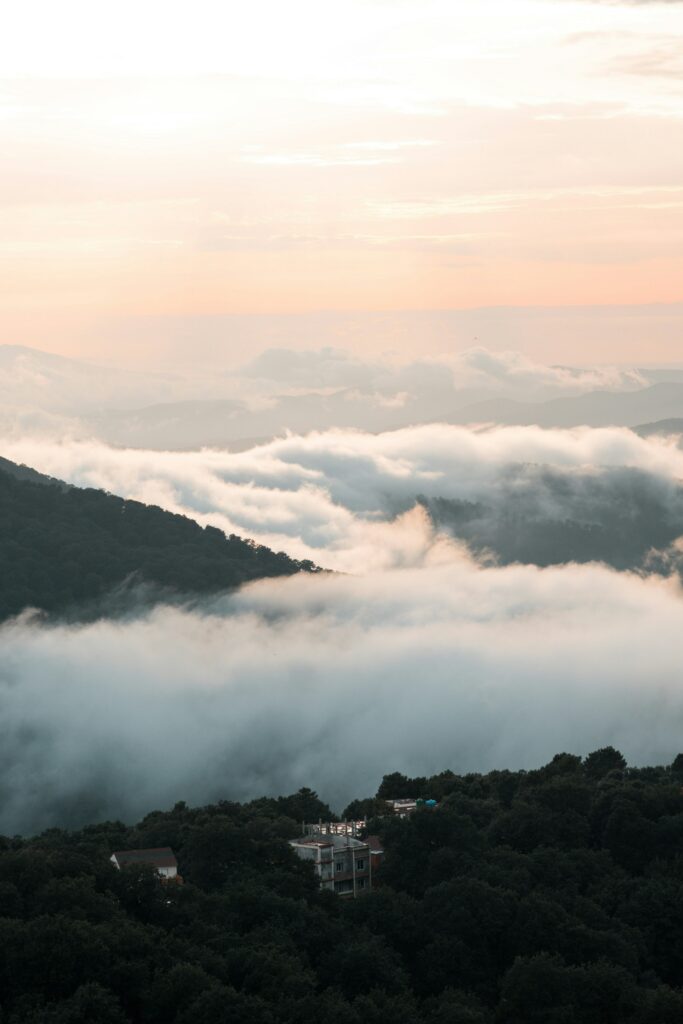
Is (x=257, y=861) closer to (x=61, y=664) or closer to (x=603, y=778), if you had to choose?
(x=603, y=778)

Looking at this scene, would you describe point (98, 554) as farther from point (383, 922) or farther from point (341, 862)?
point (383, 922)

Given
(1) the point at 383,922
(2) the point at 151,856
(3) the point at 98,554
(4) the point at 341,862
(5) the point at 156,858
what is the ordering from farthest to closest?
(3) the point at 98,554 < (4) the point at 341,862 < (2) the point at 151,856 < (5) the point at 156,858 < (1) the point at 383,922

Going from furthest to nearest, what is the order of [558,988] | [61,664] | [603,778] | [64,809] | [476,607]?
[476,607]
[61,664]
[64,809]
[603,778]
[558,988]

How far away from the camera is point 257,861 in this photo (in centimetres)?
5228

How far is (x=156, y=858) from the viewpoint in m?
55.2

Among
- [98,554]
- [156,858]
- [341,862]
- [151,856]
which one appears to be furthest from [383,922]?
[98,554]

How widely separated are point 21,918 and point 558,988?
13358 millimetres

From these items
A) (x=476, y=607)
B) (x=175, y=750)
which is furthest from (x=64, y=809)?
(x=476, y=607)

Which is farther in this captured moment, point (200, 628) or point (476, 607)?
point (476, 607)

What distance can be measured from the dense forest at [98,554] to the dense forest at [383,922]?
5745cm

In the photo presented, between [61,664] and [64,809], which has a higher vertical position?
[61,664]

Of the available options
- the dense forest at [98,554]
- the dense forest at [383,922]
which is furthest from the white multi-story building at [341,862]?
the dense forest at [98,554]

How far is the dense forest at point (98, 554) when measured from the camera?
386 feet

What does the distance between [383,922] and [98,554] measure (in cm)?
7528
